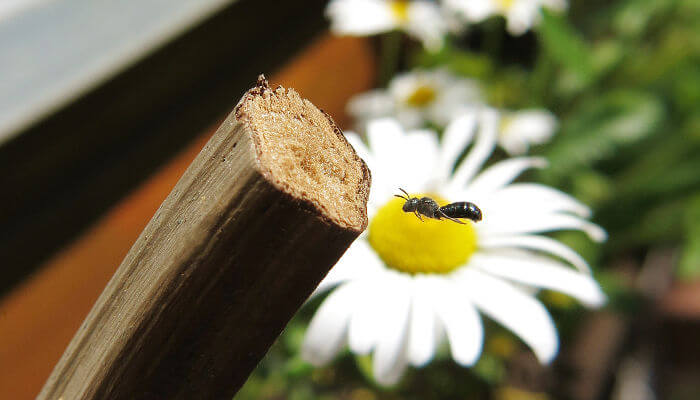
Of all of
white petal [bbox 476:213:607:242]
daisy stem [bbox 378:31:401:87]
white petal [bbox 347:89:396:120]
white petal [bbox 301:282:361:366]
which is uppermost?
daisy stem [bbox 378:31:401:87]

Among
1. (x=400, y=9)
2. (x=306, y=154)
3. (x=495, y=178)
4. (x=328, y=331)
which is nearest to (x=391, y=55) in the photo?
(x=400, y=9)

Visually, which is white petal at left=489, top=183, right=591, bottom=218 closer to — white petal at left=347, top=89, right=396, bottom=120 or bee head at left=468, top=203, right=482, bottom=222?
bee head at left=468, top=203, right=482, bottom=222

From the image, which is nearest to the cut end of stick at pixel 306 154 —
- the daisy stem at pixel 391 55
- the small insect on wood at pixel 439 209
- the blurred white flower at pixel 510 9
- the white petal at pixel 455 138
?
the small insect on wood at pixel 439 209

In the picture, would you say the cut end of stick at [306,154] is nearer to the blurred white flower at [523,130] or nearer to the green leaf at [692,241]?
the blurred white flower at [523,130]

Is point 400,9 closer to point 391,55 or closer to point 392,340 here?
point 391,55

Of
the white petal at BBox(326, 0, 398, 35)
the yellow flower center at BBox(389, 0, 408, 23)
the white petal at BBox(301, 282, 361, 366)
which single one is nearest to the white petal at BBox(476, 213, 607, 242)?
the white petal at BBox(301, 282, 361, 366)

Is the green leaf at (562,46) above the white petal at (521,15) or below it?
below

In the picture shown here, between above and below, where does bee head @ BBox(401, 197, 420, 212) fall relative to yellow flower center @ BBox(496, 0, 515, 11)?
below
